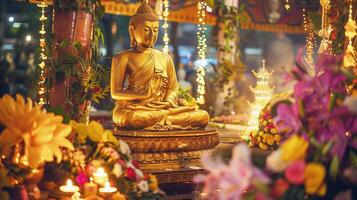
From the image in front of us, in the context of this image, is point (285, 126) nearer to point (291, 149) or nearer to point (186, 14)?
point (291, 149)

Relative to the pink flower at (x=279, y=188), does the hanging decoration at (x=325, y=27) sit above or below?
above

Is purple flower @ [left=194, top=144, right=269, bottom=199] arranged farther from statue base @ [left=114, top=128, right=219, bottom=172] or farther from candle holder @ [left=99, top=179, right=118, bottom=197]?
statue base @ [left=114, top=128, right=219, bottom=172]

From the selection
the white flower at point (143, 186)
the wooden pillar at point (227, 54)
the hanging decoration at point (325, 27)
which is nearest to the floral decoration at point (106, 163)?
the white flower at point (143, 186)

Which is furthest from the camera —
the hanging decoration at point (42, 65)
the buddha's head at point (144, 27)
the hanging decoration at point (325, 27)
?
the buddha's head at point (144, 27)

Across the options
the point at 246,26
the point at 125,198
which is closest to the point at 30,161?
the point at 125,198

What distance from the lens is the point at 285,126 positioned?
2.19 metres

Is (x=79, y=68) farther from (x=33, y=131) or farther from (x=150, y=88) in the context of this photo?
(x=33, y=131)

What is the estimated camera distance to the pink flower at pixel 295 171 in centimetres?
197

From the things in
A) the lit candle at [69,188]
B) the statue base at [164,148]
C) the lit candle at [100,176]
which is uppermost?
the lit candle at [100,176]

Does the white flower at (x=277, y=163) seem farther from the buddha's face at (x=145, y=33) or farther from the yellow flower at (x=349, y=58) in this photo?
the buddha's face at (x=145, y=33)

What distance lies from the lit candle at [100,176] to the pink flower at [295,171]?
1128 mm

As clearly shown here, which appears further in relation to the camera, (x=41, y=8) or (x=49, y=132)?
(x=41, y=8)

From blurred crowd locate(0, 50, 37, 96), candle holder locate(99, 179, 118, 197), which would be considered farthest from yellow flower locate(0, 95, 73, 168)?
blurred crowd locate(0, 50, 37, 96)

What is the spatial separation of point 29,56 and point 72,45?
18.5 ft
